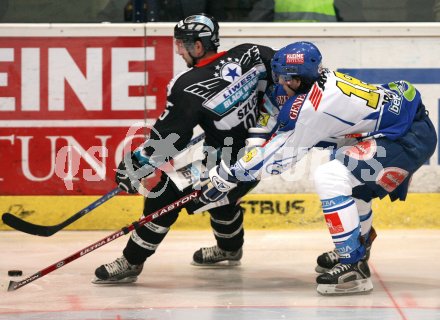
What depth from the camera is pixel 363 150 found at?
4.90 meters

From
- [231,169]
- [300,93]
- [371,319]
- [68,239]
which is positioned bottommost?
[68,239]

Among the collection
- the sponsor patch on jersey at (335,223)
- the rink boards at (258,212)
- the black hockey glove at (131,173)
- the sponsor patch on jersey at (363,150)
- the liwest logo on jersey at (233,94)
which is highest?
the liwest logo on jersey at (233,94)

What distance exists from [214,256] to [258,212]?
0.98 meters

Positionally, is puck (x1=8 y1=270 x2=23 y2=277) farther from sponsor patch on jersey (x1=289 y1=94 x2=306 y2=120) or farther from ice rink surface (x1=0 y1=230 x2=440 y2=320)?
sponsor patch on jersey (x1=289 y1=94 x2=306 y2=120)

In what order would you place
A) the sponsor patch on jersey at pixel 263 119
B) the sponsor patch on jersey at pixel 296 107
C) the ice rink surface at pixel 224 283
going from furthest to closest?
the sponsor patch on jersey at pixel 263 119, the sponsor patch on jersey at pixel 296 107, the ice rink surface at pixel 224 283

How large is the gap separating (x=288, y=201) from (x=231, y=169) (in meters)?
1.80

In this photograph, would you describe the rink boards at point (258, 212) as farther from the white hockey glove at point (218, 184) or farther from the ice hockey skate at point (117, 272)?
the white hockey glove at point (218, 184)

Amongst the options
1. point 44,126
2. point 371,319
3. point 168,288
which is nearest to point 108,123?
point 44,126

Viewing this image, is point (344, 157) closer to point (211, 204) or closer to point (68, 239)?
point (211, 204)

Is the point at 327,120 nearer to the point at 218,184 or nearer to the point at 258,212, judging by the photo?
the point at 218,184

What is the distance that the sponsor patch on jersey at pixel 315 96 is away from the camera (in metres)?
4.77

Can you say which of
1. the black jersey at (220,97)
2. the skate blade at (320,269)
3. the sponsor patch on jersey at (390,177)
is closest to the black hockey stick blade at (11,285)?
the black jersey at (220,97)

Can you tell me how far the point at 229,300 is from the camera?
4883 millimetres

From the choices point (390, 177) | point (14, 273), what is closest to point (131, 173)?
point (14, 273)
